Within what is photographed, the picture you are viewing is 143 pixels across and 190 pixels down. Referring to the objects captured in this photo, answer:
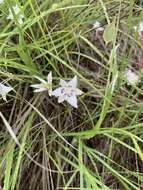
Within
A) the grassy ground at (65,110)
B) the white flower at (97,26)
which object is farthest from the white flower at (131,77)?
the white flower at (97,26)

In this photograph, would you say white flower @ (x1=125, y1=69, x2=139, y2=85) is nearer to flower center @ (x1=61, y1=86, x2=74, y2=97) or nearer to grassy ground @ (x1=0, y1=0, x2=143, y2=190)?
grassy ground @ (x1=0, y1=0, x2=143, y2=190)

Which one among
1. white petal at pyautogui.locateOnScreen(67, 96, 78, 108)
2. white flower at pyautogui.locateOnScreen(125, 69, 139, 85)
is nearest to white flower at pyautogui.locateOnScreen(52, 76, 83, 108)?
white petal at pyautogui.locateOnScreen(67, 96, 78, 108)

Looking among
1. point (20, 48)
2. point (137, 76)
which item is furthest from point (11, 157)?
point (137, 76)

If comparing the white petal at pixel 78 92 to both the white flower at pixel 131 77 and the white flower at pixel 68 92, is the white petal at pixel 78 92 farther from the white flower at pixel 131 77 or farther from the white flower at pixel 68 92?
the white flower at pixel 131 77

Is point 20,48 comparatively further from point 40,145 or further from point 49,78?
point 40,145

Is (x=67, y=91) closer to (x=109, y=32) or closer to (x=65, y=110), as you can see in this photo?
(x=65, y=110)

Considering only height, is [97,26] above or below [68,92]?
above

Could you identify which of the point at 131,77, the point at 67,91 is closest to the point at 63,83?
the point at 67,91
